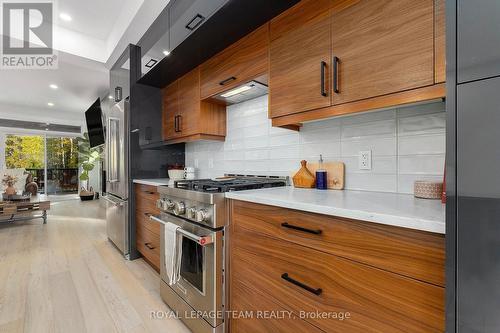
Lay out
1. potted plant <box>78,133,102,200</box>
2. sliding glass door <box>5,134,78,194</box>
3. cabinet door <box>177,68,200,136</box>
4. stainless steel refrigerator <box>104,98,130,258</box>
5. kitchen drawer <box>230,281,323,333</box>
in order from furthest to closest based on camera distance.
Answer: potted plant <box>78,133,102,200</box>
sliding glass door <box>5,134,78,194</box>
stainless steel refrigerator <box>104,98,130,258</box>
cabinet door <box>177,68,200,136</box>
kitchen drawer <box>230,281,323,333</box>

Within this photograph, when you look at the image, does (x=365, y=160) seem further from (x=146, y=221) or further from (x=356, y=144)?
(x=146, y=221)

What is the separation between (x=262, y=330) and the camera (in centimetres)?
112

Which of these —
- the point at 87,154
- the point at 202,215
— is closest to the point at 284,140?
the point at 202,215

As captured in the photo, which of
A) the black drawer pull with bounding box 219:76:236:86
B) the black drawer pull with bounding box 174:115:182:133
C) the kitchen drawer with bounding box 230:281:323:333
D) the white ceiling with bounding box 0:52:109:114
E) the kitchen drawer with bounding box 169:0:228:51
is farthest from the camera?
the white ceiling with bounding box 0:52:109:114

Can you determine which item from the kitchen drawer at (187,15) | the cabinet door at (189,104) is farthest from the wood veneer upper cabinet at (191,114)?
the kitchen drawer at (187,15)

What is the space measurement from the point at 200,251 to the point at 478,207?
127 centimetres

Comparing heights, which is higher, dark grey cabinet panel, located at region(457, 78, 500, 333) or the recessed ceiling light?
the recessed ceiling light

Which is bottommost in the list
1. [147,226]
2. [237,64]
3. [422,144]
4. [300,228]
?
[147,226]

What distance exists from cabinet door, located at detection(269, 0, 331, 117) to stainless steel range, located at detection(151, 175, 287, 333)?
1.92 feet

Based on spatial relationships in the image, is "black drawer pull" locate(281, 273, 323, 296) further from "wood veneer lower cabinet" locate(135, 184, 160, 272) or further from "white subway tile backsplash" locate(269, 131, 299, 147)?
"wood veneer lower cabinet" locate(135, 184, 160, 272)

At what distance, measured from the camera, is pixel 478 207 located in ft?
1.68

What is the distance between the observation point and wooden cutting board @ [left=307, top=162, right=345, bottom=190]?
143cm

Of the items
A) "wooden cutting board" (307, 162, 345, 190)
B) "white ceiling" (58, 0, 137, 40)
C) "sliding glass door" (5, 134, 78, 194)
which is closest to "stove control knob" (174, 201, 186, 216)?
"wooden cutting board" (307, 162, 345, 190)

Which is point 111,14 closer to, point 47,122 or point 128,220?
point 128,220
